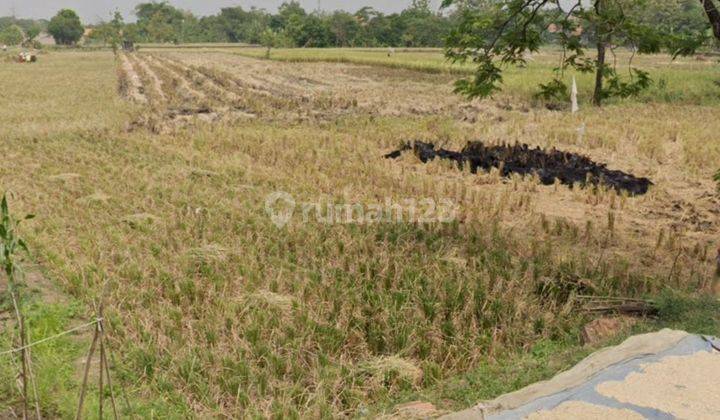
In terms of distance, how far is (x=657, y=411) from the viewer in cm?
331

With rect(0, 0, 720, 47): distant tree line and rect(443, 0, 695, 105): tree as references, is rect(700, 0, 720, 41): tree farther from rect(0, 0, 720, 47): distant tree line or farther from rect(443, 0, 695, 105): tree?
rect(0, 0, 720, 47): distant tree line

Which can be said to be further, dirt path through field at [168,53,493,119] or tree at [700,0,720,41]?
dirt path through field at [168,53,493,119]

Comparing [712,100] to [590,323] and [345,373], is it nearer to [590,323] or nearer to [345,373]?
[590,323]

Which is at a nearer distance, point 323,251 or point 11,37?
point 323,251

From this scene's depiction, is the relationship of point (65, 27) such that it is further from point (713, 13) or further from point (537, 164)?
point (713, 13)

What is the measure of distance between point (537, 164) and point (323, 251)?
641 cm

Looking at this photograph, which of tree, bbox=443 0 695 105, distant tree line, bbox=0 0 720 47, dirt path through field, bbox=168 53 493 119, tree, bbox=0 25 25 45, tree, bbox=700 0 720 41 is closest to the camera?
tree, bbox=700 0 720 41

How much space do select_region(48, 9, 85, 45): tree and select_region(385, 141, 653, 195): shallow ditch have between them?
4910 inches

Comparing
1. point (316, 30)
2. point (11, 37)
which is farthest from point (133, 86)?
point (11, 37)

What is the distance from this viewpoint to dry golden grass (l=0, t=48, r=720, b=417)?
454cm

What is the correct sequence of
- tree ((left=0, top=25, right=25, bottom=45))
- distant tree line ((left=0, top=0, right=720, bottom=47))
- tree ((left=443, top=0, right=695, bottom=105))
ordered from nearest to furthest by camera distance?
tree ((left=443, top=0, right=695, bottom=105)), distant tree line ((left=0, top=0, right=720, bottom=47)), tree ((left=0, top=25, right=25, bottom=45))

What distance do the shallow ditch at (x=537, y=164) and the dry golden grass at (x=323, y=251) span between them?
18.0 inches

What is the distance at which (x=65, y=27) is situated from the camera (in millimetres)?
118312

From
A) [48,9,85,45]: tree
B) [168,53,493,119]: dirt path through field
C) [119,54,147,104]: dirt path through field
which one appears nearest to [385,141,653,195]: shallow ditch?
[168,53,493,119]: dirt path through field
